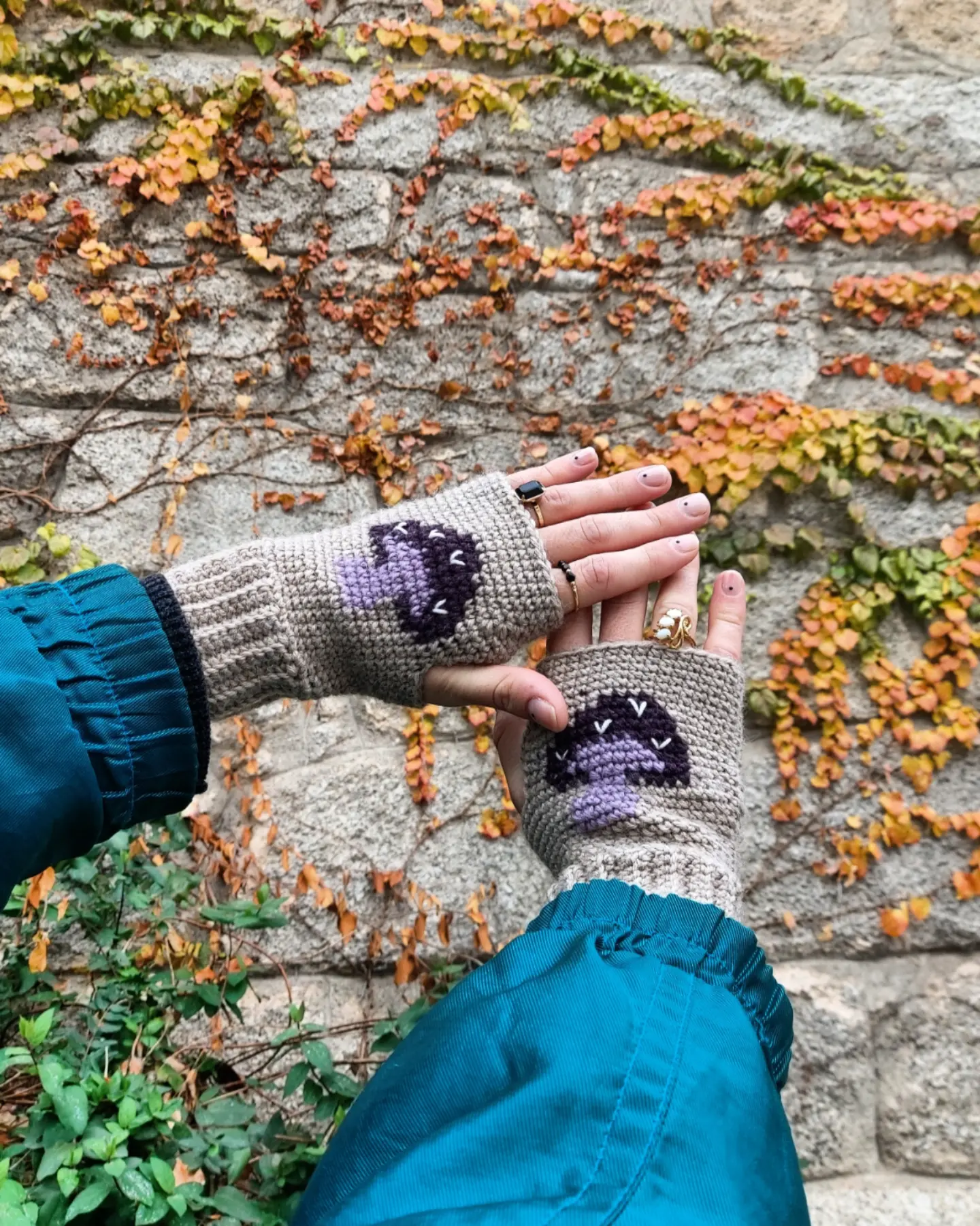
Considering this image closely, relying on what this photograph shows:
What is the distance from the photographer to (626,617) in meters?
1.22

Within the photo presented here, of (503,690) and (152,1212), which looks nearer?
(152,1212)

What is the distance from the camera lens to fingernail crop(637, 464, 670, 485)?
119 centimetres

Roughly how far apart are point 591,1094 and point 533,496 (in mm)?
729

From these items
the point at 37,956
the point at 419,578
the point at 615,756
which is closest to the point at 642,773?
the point at 615,756

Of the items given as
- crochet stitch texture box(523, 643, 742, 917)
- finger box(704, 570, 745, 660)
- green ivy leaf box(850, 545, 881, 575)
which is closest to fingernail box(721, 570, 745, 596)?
finger box(704, 570, 745, 660)

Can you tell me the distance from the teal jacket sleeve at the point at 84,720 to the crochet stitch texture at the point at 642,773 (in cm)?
45

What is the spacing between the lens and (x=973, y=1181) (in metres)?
1.76

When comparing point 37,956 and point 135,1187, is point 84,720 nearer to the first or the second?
point 135,1187

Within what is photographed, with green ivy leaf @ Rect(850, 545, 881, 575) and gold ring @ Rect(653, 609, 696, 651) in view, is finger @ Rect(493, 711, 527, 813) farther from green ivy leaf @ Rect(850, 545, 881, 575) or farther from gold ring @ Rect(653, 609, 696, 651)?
green ivy leaf @ Rect(850, 545, 881, 575)

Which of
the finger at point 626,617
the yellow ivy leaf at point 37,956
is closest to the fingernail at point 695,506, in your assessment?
the finger at point 626,617

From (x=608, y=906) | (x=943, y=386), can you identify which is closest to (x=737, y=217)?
(x=943, y=386)

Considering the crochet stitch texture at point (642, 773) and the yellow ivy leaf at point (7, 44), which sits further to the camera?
the yellow ivy leaf at point (7, 44)

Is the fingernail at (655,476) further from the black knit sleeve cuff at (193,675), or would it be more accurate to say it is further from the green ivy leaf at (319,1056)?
the green ivy leaf at (319,1056)

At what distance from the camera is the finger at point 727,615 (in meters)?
1.21
